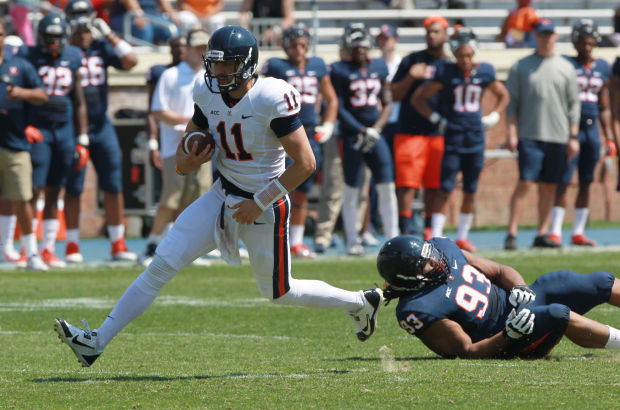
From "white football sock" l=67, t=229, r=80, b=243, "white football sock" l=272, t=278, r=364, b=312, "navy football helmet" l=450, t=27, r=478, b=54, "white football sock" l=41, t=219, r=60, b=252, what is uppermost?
"navy football helmet" l=450, t=27, r=478, b=54

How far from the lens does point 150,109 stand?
35.1 ft

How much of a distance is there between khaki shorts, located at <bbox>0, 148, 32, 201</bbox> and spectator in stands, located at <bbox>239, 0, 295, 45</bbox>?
226 inches

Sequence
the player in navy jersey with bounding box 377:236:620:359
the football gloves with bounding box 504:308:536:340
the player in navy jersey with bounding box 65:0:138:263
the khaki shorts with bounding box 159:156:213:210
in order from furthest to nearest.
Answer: the player in navy jersey with bounding box 65:0:138:263
the khaki shorts with bounding box 159:156:213:210
the player in navy jersey with bounding box 377:236:620:359
the football gloves with bounding box 504:308:536:340

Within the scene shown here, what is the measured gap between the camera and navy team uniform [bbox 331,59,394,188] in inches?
424

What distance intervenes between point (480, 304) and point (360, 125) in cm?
559

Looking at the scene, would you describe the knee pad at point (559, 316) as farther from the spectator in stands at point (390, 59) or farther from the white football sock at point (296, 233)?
the spectator in stands at point (390, 59)

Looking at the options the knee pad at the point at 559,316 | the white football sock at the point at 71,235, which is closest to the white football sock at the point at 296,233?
the white football sock at the point at 71,235

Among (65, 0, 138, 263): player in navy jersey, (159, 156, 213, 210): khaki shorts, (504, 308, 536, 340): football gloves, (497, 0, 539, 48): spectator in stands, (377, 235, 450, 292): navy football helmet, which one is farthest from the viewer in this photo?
(497, 0, 539, 48): spectator in stands

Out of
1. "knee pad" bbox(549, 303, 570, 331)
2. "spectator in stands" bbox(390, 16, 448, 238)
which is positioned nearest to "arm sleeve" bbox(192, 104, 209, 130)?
"knee pad" bbox(549, 303, 570, 331)

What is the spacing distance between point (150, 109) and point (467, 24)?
8.50 metres

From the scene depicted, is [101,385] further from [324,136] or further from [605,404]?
[324,136]

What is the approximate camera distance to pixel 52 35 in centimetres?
995

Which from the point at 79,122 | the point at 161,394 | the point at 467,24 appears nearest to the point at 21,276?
the point at 79,122

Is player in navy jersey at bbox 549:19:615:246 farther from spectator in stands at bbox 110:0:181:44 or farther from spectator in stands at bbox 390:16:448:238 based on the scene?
spectator in stands at bbox 110:0:181:44
